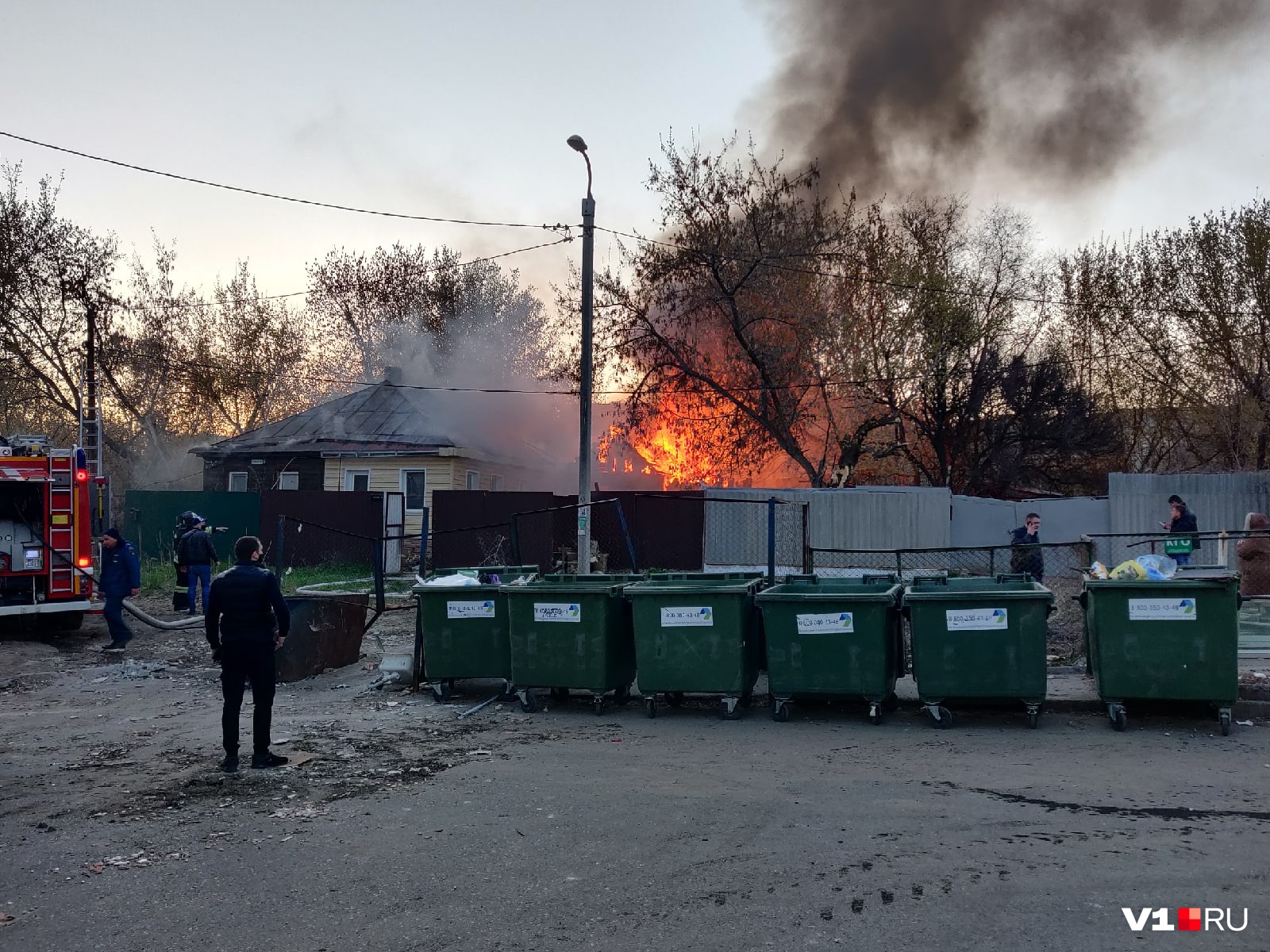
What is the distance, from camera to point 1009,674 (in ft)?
Answer: 25.8

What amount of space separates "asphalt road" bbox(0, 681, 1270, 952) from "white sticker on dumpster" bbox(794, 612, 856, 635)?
103 cm

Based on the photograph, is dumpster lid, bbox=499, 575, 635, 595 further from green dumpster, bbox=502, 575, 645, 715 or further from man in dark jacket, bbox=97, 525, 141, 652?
man in dark jacket, bbox=97, 525, 141, 652

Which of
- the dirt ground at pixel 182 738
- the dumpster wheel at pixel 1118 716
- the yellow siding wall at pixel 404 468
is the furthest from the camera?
the yellow siding wall at pixel 404 468

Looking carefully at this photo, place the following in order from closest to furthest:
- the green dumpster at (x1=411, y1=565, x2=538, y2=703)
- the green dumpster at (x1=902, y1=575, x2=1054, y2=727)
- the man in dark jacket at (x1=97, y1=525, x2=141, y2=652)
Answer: the green dumpster at (x1=902, y1=575, x2=1054, y2=727) → the green dumpster at (x1=411, y1=565, x2=538, y2=703) → the man in dark jacket at (x1=97, y1=525, x2=141, y2=652)

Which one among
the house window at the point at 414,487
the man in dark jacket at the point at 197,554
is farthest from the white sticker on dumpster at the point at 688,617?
the house window at the point at 414,487

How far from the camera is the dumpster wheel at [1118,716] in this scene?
7754mm

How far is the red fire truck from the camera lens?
13.1 metres

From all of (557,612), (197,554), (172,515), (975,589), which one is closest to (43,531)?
(197,554)

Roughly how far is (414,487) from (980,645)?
22854mm

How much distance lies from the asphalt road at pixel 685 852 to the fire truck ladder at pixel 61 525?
7928mm

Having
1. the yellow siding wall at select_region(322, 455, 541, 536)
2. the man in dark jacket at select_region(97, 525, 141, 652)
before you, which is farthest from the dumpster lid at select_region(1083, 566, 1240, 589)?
the yellow siding wall at select_region(322, 455, 541, 536)

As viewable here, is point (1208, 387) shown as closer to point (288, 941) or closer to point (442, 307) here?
point (288, 941)

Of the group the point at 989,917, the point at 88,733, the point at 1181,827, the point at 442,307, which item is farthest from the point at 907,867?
the point at 442,307

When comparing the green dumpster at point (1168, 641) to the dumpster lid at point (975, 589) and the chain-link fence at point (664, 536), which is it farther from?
the chain-link fence at point (664, 536)
